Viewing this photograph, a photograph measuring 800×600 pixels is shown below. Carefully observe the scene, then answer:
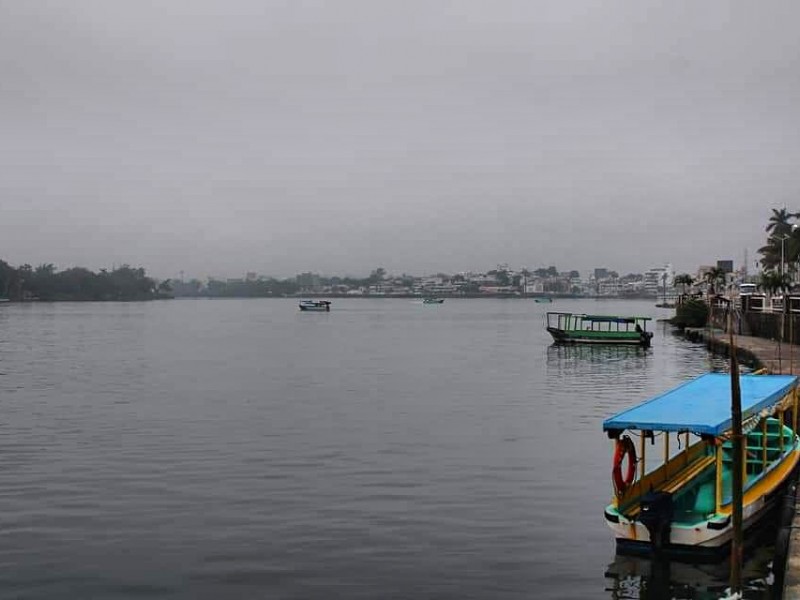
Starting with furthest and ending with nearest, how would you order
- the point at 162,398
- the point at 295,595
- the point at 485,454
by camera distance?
the point at 162,398
the point at 485,454
the point at 295,595

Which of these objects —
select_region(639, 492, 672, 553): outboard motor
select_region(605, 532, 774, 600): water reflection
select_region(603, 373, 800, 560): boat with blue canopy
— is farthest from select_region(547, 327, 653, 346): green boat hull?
select_region(639, 492, 672, 553): outboard motor

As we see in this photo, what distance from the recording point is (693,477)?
57.7 ft

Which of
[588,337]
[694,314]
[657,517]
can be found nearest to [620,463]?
[657,517]

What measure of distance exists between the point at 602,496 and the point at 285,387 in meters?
26.0

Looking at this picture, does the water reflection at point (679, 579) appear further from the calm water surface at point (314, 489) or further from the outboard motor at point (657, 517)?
the outboard motor at point (657, 517)

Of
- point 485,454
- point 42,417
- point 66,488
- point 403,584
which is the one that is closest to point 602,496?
point 485,454

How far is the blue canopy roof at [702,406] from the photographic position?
1611cm

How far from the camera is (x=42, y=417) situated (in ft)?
112

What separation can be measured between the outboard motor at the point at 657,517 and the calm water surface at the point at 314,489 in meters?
0.54

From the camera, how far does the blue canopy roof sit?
1611cm

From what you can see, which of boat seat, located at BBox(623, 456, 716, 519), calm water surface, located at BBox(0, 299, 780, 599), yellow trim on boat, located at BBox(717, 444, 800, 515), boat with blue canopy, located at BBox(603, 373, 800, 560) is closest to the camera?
calm water surface, located at BBox(0, 299, 780, 599)

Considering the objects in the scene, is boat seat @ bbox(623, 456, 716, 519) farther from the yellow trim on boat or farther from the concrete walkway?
the concrete walkway

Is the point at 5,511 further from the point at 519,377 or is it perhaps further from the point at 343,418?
the point at 519,377

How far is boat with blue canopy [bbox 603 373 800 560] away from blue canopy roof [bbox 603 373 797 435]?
0.02 m
